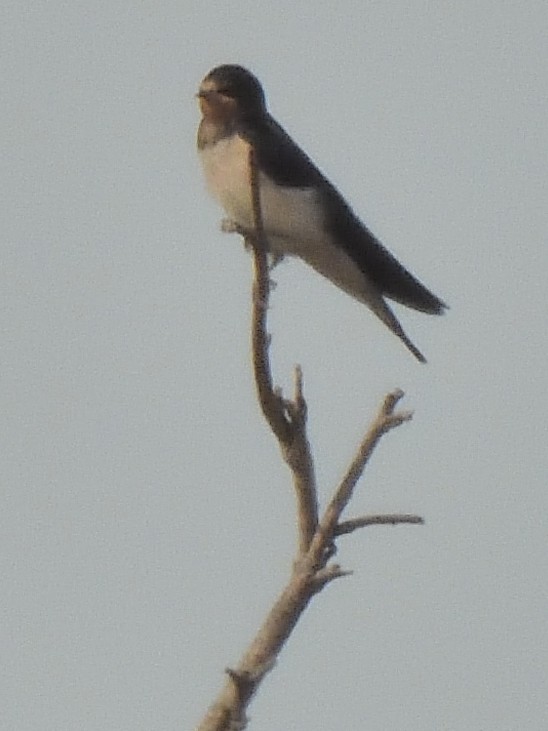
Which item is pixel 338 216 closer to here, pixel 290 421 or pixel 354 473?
pixel 290 421

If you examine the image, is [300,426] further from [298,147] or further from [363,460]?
[298,147]

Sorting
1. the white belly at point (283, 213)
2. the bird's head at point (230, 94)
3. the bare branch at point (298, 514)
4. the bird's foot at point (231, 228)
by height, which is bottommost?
the bare branch at point (298, 514)

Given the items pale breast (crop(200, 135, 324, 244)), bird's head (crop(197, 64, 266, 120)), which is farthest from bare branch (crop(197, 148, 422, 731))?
bird's head (crop(197, 64, 266, 120))

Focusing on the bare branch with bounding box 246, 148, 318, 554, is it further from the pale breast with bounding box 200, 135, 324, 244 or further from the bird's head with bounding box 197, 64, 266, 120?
the bird's head with bounding box 197, 64, 266, 120

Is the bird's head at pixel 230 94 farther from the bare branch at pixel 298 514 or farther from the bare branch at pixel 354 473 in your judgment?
the bare branch at pixel 354 473

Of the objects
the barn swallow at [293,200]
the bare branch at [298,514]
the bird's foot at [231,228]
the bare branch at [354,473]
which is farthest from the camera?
the barn swallow at [293,200]

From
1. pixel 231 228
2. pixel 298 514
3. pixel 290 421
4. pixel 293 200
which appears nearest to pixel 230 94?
pixel 293 200

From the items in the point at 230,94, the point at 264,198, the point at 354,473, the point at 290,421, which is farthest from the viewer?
the point at 230,94

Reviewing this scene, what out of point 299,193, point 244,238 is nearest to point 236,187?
point 299,193

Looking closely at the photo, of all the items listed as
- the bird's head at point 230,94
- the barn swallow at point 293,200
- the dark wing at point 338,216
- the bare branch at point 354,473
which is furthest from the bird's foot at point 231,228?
the bare branch at point 354,473
